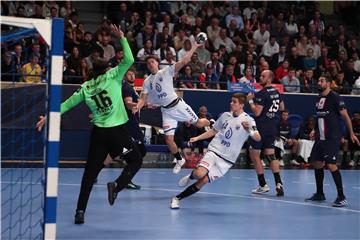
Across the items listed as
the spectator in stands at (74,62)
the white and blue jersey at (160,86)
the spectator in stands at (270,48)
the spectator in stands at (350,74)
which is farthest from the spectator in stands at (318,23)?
the white and blue jersey at (160,86)

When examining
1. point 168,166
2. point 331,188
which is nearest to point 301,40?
point 168,166

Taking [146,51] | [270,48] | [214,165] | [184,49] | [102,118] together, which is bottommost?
[214,165]

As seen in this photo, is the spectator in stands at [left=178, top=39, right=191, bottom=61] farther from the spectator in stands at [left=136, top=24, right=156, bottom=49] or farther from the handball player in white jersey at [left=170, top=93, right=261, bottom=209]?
the handball player in white jersey at [left=170, top=93, right=261, bottom=209]

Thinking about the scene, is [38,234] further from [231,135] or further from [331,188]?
[331,188]

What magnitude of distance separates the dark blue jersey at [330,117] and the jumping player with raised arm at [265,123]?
1209 millimetres

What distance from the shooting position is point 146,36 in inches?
837

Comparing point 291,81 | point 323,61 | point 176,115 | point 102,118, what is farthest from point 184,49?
point 102,118

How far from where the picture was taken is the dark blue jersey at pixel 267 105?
41.4 ft

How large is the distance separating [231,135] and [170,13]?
13.3m

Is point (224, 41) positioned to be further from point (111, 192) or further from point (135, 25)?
point (111, 192)

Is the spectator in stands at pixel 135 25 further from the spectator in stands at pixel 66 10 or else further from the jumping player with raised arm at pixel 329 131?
the jumping player with raised arm at pixel 329 131

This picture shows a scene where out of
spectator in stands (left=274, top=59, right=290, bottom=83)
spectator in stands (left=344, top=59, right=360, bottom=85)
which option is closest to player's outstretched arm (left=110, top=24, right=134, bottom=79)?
spectator in stands (left=274, top=59, right=290, bottom=83)

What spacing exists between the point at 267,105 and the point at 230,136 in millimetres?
2035

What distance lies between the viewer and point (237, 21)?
24203 mm
